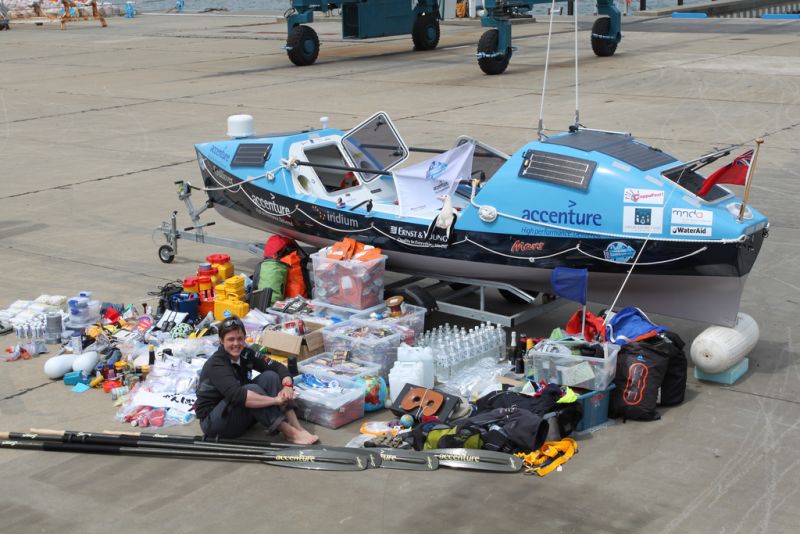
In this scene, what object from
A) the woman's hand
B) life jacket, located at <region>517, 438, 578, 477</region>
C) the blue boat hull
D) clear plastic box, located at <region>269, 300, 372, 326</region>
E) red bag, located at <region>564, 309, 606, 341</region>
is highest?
the blue boat hull

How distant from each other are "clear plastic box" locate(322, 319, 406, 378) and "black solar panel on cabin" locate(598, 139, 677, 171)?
7.51 ft

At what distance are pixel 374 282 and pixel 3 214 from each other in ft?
23.0

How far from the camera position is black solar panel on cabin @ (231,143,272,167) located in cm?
1045

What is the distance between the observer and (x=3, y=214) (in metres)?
13.7

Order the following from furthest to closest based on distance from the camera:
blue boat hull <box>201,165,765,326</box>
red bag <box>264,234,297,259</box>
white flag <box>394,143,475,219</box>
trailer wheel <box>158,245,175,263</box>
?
trailer wheel <box>158,245,175,263</box> < red bag <box>264,234,297,259</box> < white flag <box>394,143,475,219</box> < blue boat hull <box>201,165,765,326</box>

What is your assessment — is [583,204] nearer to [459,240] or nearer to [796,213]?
[459,240]

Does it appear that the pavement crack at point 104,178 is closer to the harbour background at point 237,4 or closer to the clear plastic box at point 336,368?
the clear plastic box at point 336,368

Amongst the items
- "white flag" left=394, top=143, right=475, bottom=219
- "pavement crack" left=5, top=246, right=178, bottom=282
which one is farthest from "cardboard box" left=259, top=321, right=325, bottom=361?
"pavement crack" left=5, top=246, right=178, bottom=282

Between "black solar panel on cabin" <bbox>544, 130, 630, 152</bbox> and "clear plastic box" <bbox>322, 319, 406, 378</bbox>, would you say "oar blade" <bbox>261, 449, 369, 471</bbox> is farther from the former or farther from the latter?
"black solar panel on cabin" <bbox>544, 130, 630, 152</bbox>

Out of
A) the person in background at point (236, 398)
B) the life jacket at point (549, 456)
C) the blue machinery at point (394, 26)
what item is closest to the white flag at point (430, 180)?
the person in background at point (236, 398)

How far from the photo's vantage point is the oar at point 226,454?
678 centimetres

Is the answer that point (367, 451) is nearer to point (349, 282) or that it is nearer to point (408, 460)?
point (408, 460)

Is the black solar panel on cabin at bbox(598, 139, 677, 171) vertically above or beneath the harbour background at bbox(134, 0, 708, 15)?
beneath

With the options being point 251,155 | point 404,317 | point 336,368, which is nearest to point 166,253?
point 251,155
